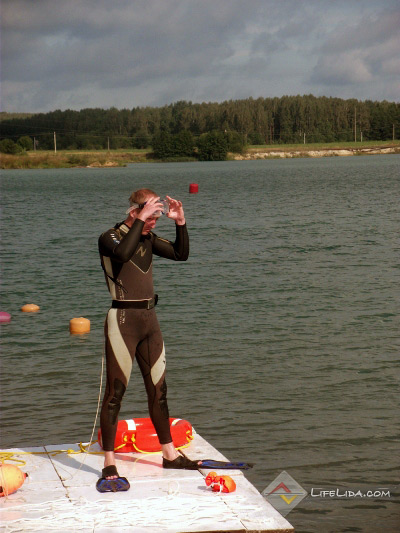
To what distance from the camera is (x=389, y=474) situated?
877 centimetres

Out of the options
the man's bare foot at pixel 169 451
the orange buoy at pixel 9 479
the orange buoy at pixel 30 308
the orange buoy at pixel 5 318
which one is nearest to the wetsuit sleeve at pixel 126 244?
the man's bare foot at pixel 169 451

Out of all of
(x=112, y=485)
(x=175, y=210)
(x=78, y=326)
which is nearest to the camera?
(x=112, y=485)

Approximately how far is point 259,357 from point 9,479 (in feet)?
26.6

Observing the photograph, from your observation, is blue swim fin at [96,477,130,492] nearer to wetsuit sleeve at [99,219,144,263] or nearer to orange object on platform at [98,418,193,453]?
orange object on platform at [98,418,193,453]

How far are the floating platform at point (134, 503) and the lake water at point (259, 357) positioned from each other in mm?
1298

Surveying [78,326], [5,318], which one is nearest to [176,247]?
[78,326]

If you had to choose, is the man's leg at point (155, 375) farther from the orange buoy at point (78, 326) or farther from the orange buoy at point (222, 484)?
the orange buoy at point (78, 326)

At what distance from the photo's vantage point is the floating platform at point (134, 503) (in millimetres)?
6191

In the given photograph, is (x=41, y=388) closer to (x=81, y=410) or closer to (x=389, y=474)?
(x=81, y=410)

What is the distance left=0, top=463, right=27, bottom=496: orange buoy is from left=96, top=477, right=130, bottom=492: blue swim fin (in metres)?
0.70

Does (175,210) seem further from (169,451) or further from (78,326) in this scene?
(78,326)

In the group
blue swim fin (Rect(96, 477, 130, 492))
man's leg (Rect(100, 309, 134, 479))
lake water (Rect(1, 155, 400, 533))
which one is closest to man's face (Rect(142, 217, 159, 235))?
man's leg (Rect(100, 309, 134, 479))

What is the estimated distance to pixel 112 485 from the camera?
22.6 ft

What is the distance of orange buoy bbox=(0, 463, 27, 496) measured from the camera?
6746mm
